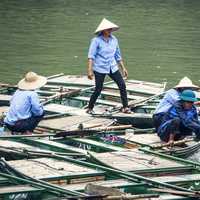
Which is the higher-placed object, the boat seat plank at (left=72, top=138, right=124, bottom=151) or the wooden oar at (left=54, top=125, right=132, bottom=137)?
the wooden oar at (left=54, top=125, right=132, bottom=137)

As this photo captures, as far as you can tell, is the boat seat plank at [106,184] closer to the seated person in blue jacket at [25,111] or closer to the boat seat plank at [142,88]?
the seated person in blue jacket at [25,111]

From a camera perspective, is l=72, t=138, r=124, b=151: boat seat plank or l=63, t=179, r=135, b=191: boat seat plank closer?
l=63, t=179, r=135, b=191: boat seat plank

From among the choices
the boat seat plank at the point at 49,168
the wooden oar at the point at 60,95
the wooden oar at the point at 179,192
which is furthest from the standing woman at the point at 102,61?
the wooden oar at the point at 179,192

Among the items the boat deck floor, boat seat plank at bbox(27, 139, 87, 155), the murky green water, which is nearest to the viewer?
boat seat plank at bbox(27, 139, 87, 155)

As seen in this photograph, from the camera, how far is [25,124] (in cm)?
1366

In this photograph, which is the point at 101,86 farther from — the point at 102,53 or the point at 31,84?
the point at 31,84

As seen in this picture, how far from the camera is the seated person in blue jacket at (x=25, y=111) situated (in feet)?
44.4

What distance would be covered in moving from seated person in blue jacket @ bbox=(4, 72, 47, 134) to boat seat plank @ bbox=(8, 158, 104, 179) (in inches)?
60.0

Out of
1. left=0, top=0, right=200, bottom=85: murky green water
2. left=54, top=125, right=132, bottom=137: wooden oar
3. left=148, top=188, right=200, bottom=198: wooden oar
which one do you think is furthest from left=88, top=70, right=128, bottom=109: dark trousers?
left=0, top=0, right=200, bottom=85: murky green water

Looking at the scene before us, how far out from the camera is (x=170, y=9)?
119 ft

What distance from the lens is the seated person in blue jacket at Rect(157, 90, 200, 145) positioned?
1327 cm

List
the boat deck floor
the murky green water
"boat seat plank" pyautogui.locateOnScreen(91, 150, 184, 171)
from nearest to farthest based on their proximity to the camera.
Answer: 1. "boat seat plank" pyautogui.locateOnScreen(91, 150, 184, 171)
2. the boat deck floor
3. the murky green water

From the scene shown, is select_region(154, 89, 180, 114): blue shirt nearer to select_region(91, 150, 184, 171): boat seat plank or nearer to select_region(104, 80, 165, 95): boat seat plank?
select_region(91, 150, 184, 171): boat seat plank

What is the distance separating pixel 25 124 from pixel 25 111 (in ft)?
0.74
